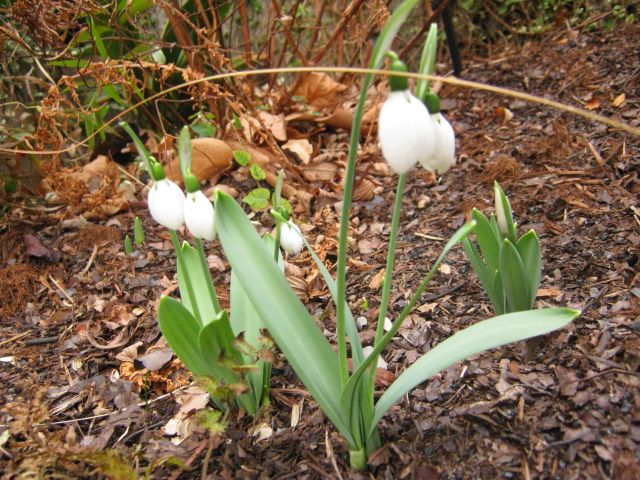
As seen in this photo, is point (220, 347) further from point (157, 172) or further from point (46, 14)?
point (46, 14)

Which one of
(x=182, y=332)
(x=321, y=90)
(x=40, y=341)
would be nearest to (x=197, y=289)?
(x=182, y=332)

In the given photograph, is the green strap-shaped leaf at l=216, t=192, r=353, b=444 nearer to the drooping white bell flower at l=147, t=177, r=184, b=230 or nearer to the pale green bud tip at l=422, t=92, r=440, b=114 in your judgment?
the drooping white bell flower at l=147, t=177, r=184, b=230

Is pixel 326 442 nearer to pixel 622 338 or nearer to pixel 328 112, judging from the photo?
pixel 622 338

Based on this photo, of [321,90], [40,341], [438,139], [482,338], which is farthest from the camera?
[321,90]

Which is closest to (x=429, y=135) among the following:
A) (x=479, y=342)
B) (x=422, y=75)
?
(x=422, y=75)

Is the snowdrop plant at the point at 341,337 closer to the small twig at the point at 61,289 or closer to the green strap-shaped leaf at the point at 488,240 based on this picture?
the green strap-shaped leaf at the point at 488,240

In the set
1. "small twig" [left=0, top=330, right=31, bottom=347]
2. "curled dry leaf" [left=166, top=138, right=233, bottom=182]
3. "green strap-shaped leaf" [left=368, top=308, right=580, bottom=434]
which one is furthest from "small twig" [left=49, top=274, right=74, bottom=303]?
"green strap-shaped leaf" [left=368, top=308, right=580, bottom=434]

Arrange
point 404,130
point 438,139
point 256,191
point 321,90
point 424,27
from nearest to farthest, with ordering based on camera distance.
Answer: point 404,130
point 438,139
point 256,191
point 424,27
point 321,90
